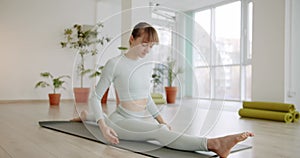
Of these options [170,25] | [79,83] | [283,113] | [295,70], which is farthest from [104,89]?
[295,70]

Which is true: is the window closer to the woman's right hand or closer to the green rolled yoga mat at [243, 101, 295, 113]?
the green rolled yoga mat at [243, 101, 295, 113]

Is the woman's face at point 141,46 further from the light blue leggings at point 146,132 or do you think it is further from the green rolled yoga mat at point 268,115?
the green rolled yoga mat at point 268,115

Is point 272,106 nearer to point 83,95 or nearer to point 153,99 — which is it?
point 153,99

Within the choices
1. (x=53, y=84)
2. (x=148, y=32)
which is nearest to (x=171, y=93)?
(x=148, y=32)

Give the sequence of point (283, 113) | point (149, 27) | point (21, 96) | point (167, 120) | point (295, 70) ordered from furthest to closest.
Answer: point (21, 96)
point (295, 70)
point (283, 113)
point (167, 120)
point (149, 27)

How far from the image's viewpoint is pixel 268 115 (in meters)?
3.05

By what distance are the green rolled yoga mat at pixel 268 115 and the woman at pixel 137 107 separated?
6.02 feet

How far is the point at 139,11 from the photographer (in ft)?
5.06

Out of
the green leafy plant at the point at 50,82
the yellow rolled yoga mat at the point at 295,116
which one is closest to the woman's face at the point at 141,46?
the yellow rolled yoga mat at the point at 295,116

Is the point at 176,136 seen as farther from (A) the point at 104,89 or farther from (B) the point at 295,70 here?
(B) the point at 295,70

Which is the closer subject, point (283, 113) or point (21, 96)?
point (283, 113)

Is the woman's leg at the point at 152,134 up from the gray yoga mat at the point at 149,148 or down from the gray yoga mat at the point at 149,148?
up

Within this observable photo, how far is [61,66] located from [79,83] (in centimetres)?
425

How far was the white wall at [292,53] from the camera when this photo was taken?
3.57 meters
